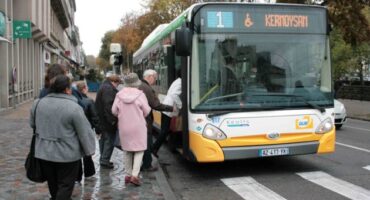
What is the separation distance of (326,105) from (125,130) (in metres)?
3.40

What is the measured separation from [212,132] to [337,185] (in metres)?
2.02

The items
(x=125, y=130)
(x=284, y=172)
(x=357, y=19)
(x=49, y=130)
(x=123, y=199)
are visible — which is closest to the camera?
(x=49, y=130)

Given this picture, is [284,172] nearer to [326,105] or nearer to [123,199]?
[326,105]

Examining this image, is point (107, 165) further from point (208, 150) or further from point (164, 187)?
point (208, 150)

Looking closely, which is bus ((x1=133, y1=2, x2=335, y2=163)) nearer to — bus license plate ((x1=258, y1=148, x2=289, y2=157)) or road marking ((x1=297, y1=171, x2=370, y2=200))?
bus license plate ((x1=258, y1=148, x2=289, y2=157))

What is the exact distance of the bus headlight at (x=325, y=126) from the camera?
342 inches

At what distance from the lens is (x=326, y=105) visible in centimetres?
870

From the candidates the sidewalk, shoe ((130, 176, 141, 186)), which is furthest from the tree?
shoe ((130, 176, 141, 186))

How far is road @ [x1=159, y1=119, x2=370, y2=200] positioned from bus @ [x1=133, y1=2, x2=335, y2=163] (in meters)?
0.45

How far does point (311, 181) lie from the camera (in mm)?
8195

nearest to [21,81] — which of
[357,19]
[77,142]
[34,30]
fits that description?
[34,30]

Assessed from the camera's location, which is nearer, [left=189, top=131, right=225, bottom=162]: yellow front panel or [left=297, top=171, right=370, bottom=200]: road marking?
[left=297, top=171, right=370, bottom=200]: road marking

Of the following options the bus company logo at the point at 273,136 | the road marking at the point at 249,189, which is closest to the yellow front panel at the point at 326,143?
the bus company logo at the point at 273,136

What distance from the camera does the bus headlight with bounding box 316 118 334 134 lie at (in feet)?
28.5
